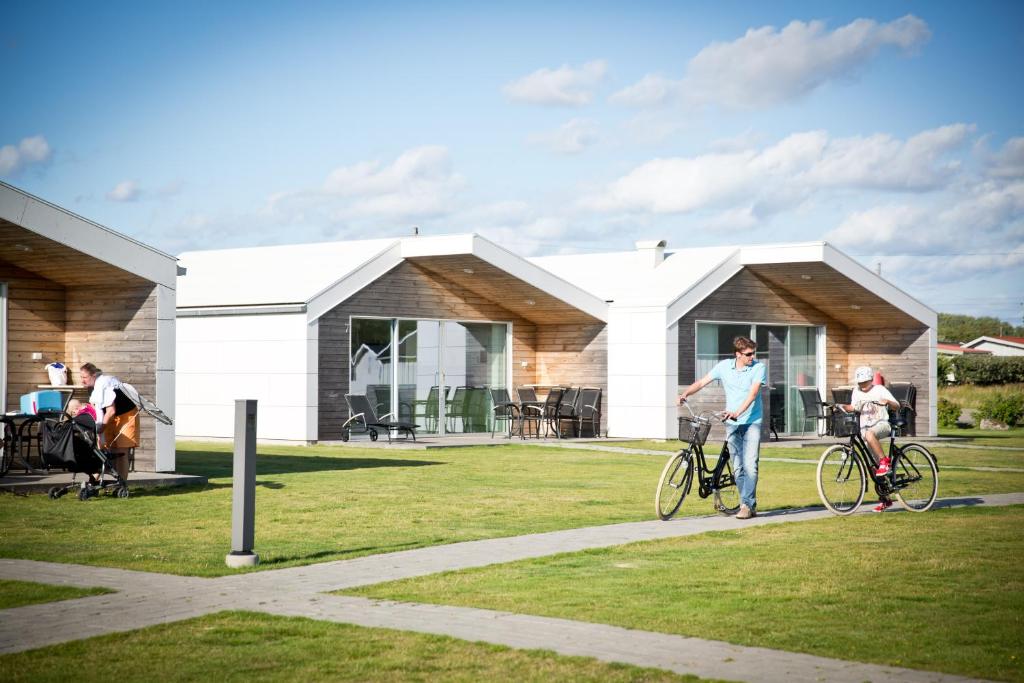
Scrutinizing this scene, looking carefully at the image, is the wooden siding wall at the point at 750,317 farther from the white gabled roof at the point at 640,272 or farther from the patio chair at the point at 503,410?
the patio chair at the point at 503,410

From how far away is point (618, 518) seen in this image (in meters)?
11.9

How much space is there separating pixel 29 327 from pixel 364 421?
7.94 metres

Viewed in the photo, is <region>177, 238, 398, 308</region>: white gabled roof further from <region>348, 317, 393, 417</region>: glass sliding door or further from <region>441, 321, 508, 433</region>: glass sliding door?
<region>441, 321, 508, 433</region>: glass sliding door

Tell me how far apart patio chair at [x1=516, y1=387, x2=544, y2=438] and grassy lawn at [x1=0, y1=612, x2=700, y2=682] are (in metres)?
18.5

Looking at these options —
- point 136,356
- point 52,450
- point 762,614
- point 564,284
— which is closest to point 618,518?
point 762,614

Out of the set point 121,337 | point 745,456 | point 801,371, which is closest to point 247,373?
point 121,337

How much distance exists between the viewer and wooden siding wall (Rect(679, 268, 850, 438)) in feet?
82.7

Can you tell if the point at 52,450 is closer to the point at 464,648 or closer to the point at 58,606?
the point at 58,606

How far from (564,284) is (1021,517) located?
14020 mm

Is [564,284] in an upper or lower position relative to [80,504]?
upper

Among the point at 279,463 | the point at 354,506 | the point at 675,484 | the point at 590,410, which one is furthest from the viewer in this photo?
the point at 590,410

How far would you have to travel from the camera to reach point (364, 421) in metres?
23.6

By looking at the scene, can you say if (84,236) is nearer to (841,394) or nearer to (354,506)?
(354,506)

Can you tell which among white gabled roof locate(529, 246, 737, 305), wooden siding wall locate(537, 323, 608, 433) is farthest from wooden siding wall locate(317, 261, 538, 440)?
white gabled roof locate(529, 246, 737, 305)
